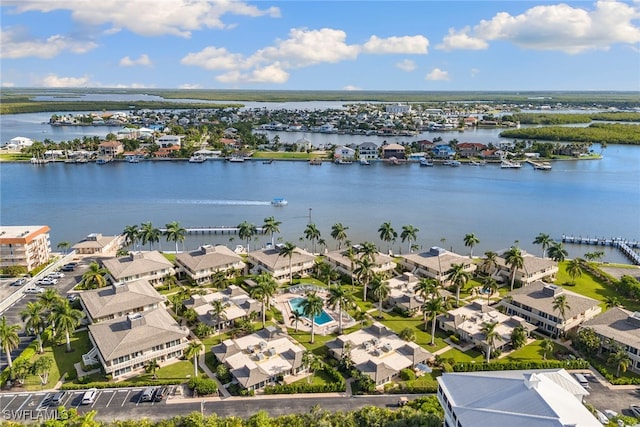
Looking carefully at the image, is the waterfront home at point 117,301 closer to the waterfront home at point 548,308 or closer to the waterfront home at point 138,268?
the waterfront home at point 138,268

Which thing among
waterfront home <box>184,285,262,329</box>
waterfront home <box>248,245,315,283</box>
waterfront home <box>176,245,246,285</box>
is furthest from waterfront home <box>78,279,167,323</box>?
waterfront home <box>248,245,315,283</box>

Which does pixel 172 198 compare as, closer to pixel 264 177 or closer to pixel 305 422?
pixel 264 177

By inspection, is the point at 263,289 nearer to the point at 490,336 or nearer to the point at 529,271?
the point at 490,336

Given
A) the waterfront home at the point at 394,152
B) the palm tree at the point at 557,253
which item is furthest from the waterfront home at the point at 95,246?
the waterfront home at the point at 394,152

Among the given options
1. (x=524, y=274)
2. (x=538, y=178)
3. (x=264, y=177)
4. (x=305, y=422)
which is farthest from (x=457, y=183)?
(x=305, y=422)

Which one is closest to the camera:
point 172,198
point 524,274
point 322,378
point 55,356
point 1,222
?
point 322,378

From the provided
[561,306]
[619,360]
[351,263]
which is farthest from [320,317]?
[619,360]
